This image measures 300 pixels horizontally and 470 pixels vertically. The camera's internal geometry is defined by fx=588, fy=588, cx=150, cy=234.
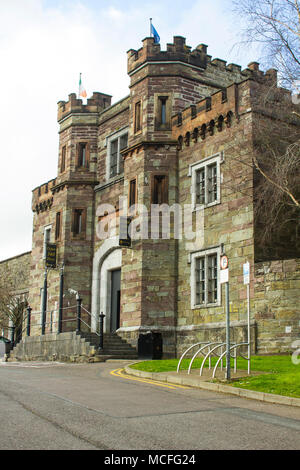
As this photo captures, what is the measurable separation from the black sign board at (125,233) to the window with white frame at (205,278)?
285cm

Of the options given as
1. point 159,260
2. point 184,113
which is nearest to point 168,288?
point 159,260

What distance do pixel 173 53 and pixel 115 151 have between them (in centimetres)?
582

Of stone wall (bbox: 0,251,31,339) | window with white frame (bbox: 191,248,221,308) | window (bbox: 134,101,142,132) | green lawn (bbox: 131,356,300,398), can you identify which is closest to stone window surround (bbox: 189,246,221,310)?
window with white frame (bbox: 191,248,221,308)

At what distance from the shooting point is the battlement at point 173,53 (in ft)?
82.7

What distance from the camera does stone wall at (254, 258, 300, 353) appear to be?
18.5 metres

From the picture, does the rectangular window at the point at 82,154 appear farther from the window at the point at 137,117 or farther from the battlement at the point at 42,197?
the window at the point at 137,117

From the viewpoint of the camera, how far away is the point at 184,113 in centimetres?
2441

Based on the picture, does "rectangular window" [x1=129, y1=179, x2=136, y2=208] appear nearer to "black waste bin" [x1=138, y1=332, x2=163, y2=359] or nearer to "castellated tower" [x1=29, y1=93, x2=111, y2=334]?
"castellated tower" [x1=29, y1=93, x2=111, y2=334]

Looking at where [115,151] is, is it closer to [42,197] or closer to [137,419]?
[42,197]

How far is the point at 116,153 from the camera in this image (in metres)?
28.6

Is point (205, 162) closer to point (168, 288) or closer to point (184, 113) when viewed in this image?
point (184, 113)

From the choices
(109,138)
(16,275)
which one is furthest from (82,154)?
(16,275)

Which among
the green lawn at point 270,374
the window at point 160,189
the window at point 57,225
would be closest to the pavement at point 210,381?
the green lawn at point 270,374

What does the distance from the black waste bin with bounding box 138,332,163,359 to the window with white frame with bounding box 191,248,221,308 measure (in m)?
2.07
